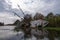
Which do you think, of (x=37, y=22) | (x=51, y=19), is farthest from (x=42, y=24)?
(x=51, y=19)

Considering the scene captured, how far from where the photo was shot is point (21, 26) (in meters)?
16.2

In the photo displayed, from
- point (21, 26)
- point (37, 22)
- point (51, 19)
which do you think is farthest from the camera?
point (51, 19)

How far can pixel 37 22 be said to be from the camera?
1477cm

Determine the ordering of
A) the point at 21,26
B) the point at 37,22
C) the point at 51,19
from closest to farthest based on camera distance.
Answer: the point at 37,22 → the point at 21,26 → the point at 51,19

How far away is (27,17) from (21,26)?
1223mm

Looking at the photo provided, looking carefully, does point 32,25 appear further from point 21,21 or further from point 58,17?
point 58,17

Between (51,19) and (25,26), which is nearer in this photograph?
(25,26)

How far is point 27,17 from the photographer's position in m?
15.3

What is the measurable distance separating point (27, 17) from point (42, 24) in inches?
45.8

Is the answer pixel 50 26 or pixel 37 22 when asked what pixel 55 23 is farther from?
pixel 37 22

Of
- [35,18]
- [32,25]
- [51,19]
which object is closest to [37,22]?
[32,25]

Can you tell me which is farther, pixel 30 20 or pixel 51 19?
pixel 51 19

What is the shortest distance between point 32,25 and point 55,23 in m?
4.41

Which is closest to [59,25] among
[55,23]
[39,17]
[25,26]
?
[55,23]
